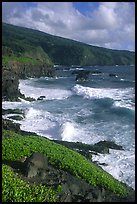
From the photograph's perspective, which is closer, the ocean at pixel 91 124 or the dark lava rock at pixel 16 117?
the ocean at pixel 91 124

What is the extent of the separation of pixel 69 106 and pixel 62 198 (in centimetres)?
3732

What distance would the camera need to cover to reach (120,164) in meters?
24.5

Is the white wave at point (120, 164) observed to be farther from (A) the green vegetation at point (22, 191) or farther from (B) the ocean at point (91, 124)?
(A) the green vegetation at point (22, 191)

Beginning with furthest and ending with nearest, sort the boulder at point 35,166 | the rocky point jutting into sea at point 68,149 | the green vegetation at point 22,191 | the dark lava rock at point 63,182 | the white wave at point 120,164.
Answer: the white wave at point 120,164
the boulder at point 35,166
the rocky point jutting into sea at point 68,149
the dark lava rock at point 63,182
the green vegetation at point 22,191

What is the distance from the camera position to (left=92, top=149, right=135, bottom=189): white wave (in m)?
22.6

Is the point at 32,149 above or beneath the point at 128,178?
above

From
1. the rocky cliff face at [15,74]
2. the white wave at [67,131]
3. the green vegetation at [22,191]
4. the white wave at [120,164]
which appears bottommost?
the white wave at [120,164]

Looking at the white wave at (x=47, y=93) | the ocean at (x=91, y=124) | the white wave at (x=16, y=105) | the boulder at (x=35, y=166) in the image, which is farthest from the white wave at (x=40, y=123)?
the boulder at (x=35, y=166)

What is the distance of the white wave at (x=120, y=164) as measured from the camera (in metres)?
22.6

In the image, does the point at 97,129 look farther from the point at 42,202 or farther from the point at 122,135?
the point at 42,202

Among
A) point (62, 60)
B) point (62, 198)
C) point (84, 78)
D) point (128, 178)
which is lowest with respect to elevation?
point (128, 178)

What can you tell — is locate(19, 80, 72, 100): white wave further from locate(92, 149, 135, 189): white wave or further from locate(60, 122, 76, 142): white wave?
locate(92, 149, 135, 189): white wave

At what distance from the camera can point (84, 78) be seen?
342ft

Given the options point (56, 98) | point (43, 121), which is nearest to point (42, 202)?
point (43, 121)
